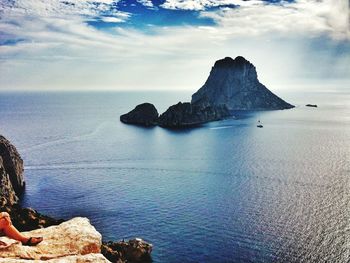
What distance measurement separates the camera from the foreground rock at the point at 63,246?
70.5ft

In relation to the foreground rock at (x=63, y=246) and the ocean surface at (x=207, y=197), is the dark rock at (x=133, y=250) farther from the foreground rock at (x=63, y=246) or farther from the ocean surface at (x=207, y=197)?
the foreground rock at (x=63, y=246)

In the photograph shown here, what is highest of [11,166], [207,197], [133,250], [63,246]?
[63,246]

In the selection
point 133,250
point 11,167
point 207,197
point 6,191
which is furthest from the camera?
point 11,167

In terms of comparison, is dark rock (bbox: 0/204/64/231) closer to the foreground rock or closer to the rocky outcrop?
the foreground rock

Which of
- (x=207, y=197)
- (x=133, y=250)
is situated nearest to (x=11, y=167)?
(x=207, y=197)

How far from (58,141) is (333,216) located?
15279cm

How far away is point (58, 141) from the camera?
19800 cm

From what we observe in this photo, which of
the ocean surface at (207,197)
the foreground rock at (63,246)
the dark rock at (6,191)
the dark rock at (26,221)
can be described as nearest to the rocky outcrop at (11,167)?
the ocean surface at (207,197)

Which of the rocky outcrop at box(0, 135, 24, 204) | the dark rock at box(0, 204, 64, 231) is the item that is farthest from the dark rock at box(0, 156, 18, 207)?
the dark rock at box(0, 204, 64, 231)

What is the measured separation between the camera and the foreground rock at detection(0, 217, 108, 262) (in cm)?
2150

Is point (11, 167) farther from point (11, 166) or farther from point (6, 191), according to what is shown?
point (6, 191)

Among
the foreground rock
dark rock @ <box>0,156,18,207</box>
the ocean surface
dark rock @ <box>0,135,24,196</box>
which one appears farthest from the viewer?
dark rock @ <box>0,135,24,196</box>

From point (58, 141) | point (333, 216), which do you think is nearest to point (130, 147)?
point (58, 141)

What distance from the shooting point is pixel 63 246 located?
2452cm
